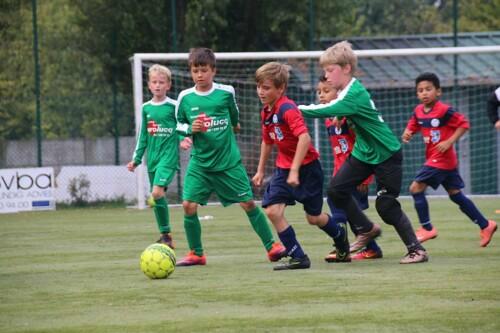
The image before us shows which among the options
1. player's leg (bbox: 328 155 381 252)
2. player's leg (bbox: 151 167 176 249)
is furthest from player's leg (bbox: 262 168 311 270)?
player's leg (bbox: 151 167 176 249)

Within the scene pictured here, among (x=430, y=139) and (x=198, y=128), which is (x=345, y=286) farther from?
(x=430, y=139)

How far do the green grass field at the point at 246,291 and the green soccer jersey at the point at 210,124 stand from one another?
0.93 metres

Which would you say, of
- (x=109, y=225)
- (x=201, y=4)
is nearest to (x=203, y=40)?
(x=201, y=4)

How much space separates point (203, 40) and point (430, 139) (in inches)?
500

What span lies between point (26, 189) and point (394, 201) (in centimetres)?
1111

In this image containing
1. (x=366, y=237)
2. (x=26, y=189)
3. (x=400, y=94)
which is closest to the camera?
(x=366, y=237)

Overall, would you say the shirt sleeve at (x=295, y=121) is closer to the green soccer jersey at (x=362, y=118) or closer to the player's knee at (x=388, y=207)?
the green soccer jersey at (x=362, y=118)

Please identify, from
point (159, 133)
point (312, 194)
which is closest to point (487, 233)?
point (312, 194)

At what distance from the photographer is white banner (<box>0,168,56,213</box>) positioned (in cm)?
1828

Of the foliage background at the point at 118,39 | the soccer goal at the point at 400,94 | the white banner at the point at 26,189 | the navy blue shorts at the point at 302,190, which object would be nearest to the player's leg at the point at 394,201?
the navy blue shorts at the point at 302,190

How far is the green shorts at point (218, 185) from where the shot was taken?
368 inches

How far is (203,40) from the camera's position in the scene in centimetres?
2323

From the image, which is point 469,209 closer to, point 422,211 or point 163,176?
point 422,211

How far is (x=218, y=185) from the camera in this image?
30.9ft
